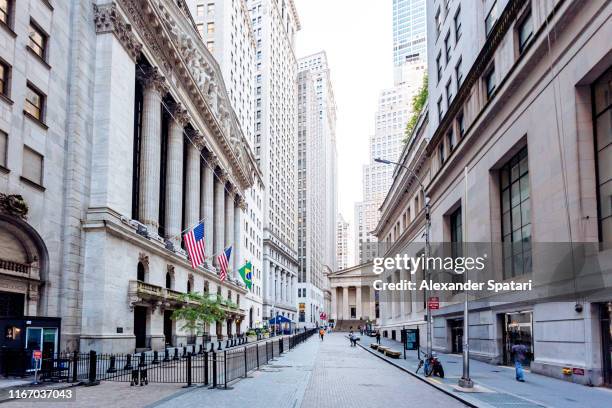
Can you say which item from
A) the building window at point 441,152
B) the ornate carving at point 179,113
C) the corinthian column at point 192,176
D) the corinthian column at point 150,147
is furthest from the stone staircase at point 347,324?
the corinthian column at point 150,147

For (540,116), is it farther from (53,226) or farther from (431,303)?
(53,226)

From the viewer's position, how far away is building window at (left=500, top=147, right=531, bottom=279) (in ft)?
92.2

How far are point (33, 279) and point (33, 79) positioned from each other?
9594mm

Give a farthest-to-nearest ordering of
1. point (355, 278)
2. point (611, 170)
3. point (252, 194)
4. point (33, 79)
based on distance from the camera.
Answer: point (355, 278) → point (252, 194) → point (33, 79) → point (611, 170)

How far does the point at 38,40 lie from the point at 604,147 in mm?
26164

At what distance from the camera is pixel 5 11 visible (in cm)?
2664

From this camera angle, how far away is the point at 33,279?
2784 cm

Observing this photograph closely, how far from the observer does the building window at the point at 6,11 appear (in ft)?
86.4

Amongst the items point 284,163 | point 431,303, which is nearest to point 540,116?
point 431,303

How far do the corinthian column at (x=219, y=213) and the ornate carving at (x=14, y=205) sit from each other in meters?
43.5

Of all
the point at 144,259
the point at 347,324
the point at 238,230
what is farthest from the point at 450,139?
the point at 347,324

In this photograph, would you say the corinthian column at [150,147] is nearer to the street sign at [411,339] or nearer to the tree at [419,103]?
the street sign at [411,339]

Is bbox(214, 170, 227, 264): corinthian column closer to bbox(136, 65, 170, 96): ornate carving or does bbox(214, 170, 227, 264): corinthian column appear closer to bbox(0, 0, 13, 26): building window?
bbox(136, 65, 170, 96): ornate carving

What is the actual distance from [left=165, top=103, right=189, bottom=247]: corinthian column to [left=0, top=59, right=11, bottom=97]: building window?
2443cm
